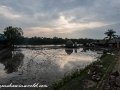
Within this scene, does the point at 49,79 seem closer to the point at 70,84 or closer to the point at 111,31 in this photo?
the point at 70,84

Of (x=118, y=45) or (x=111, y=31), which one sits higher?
(x=111, y=31)

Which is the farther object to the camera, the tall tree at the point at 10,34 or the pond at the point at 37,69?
the tall tree at the point at 10,34

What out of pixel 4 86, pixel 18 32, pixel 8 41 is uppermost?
pixel 18 32

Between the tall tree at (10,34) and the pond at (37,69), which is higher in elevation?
the tall tree at (10,34)

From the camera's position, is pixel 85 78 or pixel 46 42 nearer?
pixel 85 78

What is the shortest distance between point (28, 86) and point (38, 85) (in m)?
0.73

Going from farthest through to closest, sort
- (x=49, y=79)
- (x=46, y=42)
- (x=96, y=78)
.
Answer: (x=46, y=42), (x=49, y=79), (x=96, y=78)

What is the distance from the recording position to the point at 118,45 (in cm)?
4725

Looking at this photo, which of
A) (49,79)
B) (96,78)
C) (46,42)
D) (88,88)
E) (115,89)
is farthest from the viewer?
(46,42)

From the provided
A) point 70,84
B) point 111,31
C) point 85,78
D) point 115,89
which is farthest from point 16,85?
point 111,31

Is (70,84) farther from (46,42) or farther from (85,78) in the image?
(46,42)

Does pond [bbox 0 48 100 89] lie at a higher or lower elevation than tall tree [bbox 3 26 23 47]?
lower

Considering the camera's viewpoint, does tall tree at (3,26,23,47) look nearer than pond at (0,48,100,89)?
No

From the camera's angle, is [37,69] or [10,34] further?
[10,34]
